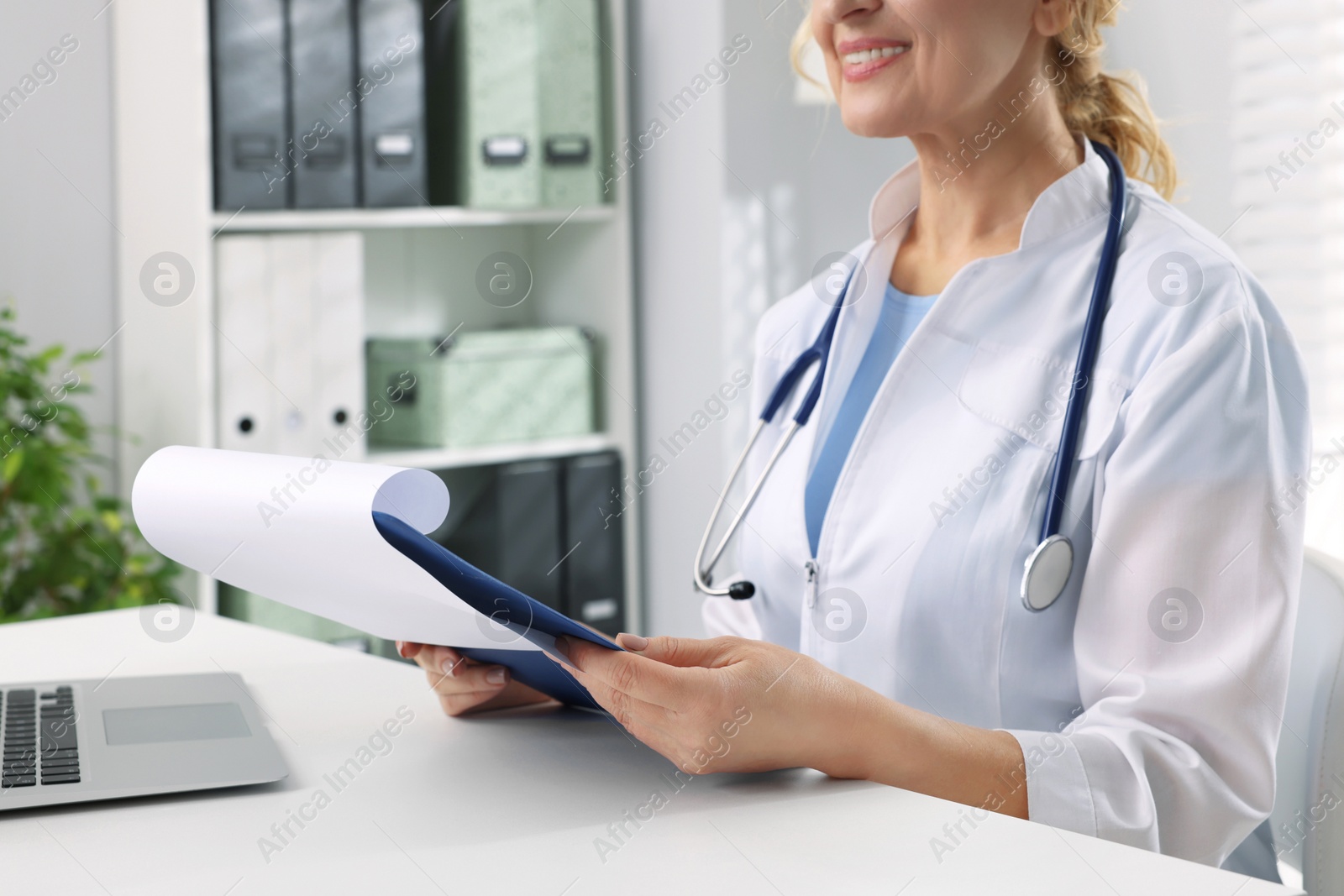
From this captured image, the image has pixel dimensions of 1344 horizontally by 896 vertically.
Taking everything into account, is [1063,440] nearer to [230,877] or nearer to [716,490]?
[230,877]

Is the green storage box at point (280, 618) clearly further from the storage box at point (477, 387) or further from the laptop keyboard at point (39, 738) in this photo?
the laptop keyboard at point (39, 738)

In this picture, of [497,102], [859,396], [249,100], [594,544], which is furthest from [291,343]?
[859,396]

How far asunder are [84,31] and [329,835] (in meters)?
2.14

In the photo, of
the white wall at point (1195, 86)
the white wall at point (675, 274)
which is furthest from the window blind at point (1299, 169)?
the white wall at point (675, 274)

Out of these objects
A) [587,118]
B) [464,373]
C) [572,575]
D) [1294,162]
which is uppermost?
[587,118]

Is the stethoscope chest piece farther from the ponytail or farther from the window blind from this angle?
the window blind

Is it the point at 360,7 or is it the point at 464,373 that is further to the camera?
the point at 464,373

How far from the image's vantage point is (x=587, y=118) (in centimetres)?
265

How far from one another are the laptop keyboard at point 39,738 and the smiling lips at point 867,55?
85 cm

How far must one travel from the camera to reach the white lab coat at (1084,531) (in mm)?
866

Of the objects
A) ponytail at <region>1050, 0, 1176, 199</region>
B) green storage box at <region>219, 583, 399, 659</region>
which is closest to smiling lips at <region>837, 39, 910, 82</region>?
ponytail at <region>1050, 0, 1176, 199</region>

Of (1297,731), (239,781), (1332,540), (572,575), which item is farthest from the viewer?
(572,575)

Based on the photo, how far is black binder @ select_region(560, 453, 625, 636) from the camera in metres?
2.66

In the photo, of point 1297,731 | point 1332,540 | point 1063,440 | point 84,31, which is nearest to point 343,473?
point 1063,440
